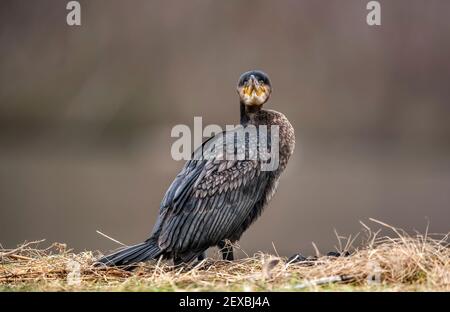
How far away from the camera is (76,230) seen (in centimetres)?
1034

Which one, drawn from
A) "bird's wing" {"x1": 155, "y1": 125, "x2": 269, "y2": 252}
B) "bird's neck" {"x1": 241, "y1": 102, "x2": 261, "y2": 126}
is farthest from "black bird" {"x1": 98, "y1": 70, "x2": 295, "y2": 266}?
"bird's neck" {"x1": 241, "y1": 102, "x2": 261, "y2": 126}

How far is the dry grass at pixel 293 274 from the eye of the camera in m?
3.73

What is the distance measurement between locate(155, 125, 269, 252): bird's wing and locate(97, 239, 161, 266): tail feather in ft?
0.19

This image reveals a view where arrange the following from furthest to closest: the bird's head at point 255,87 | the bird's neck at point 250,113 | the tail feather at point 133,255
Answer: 1. the bird's neck at point 250,113
2. the bird's head at point 255,87
3. the tail feather at point 133,255

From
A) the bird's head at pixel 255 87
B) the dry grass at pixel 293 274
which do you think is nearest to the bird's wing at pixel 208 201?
the dry grass at pixel 293 274

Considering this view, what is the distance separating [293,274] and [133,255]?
958mm

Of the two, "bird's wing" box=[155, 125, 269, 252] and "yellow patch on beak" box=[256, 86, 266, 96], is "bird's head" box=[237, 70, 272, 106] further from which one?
"bird's wing" box=[155, 125, 269, 252]

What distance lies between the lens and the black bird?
15.1 ft

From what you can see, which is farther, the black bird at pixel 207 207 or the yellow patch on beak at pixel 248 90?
the yellow patch on beak at pixel 248 90

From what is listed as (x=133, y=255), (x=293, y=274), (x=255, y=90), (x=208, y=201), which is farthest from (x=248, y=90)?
(x=293, y=274)

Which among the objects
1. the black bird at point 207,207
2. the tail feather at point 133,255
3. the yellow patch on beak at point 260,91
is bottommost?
→ the tail feather at point 133,255

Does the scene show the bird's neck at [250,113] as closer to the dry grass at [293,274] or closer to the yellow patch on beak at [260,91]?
the yellow patch on beak at [260,91]
